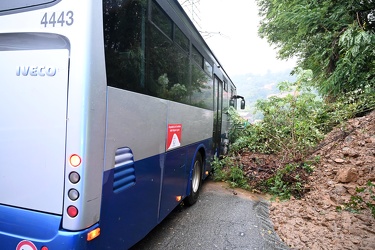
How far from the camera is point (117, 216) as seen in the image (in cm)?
200

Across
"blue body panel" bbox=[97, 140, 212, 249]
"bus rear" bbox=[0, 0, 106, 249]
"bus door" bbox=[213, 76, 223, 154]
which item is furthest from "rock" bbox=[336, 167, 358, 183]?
"bus rear" bbox=[0, 0, 106, 249]

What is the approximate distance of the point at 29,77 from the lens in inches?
66.1

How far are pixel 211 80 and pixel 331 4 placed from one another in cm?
329

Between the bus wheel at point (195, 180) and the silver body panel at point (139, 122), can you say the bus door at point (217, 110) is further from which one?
the silver body panel at point (139, 122)

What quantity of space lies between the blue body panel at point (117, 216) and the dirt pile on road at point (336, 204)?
1.97m

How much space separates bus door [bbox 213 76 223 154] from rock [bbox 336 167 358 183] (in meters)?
3.02

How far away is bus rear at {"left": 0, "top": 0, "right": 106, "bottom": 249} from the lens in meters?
1.60

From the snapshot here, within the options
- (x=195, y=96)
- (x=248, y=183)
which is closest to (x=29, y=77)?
(x=195, y=96)

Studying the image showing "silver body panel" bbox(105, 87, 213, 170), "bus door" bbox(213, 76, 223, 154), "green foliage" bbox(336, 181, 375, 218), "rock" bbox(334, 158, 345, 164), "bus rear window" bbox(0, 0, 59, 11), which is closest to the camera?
"bus rear window" bbox(0, 0, 59, 11)

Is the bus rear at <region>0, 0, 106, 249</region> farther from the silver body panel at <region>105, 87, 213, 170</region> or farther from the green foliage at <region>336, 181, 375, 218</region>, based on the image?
the green foliage at <region>336, 181, 375, 218</region>

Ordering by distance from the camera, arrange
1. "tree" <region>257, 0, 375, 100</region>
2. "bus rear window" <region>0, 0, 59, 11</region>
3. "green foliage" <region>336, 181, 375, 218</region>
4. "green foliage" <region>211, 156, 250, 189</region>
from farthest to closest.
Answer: "green foliage" <region>211, 156, 250, 189</region> < "tree" <region>257, 0, 375, 100</region> < "green foliage" <region>336, 181, 375, 218</region> < "bus rear window" <region>0, 0, 59, 11</region>

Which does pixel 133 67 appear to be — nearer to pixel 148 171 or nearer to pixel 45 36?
pixel 45 36

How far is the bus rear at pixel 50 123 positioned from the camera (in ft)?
5.24

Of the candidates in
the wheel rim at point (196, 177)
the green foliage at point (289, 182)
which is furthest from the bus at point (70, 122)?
the green foliage at point (289, 182)
